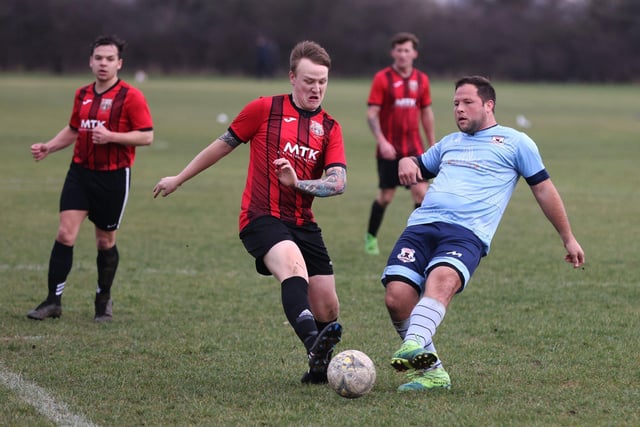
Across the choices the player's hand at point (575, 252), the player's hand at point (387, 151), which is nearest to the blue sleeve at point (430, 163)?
the player's hand at point (575, 252)

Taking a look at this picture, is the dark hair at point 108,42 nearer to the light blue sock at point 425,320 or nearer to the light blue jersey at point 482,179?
the light blue jersey at point 482,179

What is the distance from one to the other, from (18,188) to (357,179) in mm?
6081

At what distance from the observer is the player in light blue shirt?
5359mm

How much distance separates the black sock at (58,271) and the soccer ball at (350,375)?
10.3 ft

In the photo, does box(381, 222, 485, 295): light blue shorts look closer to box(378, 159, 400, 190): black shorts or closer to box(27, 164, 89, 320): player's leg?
box(27, 164, 89, 320): player's leg

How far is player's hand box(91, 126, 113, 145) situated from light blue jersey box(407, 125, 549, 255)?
8.55 feet

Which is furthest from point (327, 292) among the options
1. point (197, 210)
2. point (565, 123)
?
point (565, 123)

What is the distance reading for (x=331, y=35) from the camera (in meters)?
68.8

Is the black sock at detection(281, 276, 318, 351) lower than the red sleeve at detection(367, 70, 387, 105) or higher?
lower

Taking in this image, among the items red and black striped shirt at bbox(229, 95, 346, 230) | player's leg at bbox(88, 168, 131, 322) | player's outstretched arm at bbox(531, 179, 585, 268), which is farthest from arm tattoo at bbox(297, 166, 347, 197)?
player's leg at bbox(88, 168, 131, 322)

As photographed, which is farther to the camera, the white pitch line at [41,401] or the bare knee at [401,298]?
the bare knee at [401,298]

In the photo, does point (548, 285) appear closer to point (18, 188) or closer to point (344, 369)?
point (344, 369)

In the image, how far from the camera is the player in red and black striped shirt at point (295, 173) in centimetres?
549

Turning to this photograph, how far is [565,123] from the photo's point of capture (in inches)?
1217
